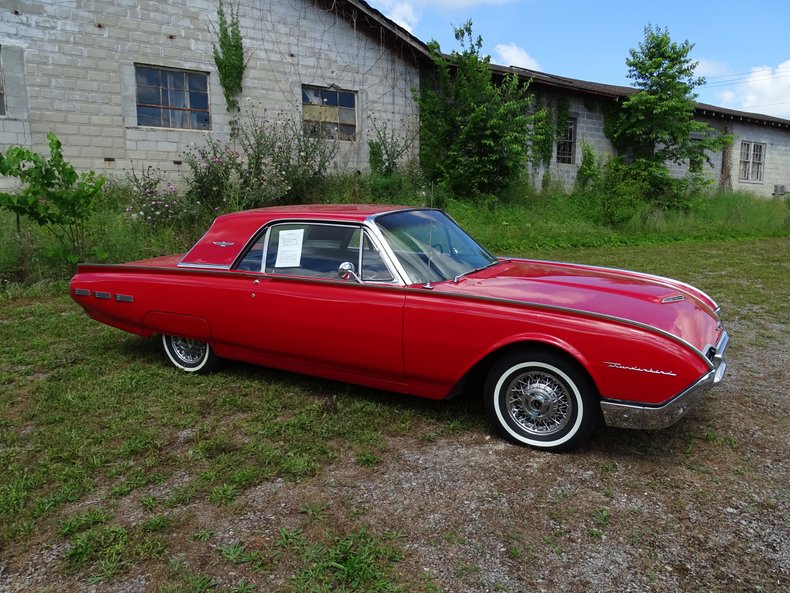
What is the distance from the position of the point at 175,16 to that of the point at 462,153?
7132 mm

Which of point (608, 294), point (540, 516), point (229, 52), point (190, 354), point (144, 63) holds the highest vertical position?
point (229, 52)

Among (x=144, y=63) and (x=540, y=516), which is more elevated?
(x=144, y=63)

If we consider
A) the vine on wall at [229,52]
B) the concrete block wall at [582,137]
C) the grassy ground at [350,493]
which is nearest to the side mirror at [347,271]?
the grassy ground at [350,493]

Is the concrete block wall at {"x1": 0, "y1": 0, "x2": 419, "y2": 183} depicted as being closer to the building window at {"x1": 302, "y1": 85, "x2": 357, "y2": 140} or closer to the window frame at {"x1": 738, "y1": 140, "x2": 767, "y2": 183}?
the building window at {"x1": 302, "y1": 85, "x2": 357, "y2": 140}

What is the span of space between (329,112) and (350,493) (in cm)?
1262

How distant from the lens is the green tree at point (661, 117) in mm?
16625

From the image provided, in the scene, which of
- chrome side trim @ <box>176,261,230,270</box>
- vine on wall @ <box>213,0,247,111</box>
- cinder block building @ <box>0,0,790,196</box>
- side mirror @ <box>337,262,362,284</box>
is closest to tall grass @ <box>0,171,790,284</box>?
cinder block building @ <box>0,0,790,196</box>

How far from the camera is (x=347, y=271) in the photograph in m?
3.66

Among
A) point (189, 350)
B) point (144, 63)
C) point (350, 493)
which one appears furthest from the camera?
point (144, 63)

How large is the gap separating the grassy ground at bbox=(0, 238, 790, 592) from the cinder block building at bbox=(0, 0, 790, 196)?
8.72 meters

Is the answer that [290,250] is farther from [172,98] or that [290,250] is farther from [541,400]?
[172,98]

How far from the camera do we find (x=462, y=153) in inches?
570

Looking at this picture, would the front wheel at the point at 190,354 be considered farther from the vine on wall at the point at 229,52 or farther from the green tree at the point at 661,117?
the green tree at the point at 661,117

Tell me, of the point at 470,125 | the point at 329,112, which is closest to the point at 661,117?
the point at 470,125
